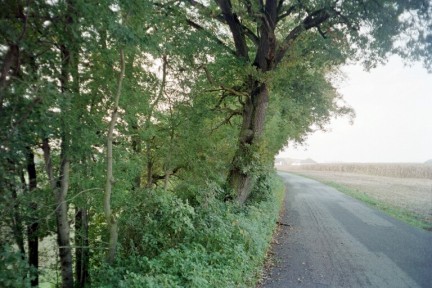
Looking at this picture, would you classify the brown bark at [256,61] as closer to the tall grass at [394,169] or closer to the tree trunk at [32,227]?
the tree trunk at [32,227]

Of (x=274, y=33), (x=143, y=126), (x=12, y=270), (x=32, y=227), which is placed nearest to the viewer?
(x=12, y=270)

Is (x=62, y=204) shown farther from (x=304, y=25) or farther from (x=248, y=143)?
(x=304, y=25)

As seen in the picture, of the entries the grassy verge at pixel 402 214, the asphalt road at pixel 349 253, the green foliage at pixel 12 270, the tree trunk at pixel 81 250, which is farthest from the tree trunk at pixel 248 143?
the grassy verge at pixel 402 214

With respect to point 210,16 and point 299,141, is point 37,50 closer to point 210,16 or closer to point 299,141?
point 210,16

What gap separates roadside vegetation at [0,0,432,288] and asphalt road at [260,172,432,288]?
3.62ft

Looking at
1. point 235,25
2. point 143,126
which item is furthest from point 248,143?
point 235,25

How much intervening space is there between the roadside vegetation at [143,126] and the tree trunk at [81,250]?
4 cm

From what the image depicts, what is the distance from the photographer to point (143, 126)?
30.3 ft

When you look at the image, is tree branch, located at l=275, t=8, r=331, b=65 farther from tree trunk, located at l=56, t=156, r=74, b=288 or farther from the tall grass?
the tall grass

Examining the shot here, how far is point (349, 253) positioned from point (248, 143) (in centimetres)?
485

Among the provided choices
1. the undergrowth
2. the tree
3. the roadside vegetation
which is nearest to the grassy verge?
the roadside vegetation

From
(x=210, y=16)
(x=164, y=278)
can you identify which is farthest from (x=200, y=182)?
(x=164, y=278)

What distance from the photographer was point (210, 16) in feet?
30.0

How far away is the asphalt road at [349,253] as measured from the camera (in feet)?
22.0
